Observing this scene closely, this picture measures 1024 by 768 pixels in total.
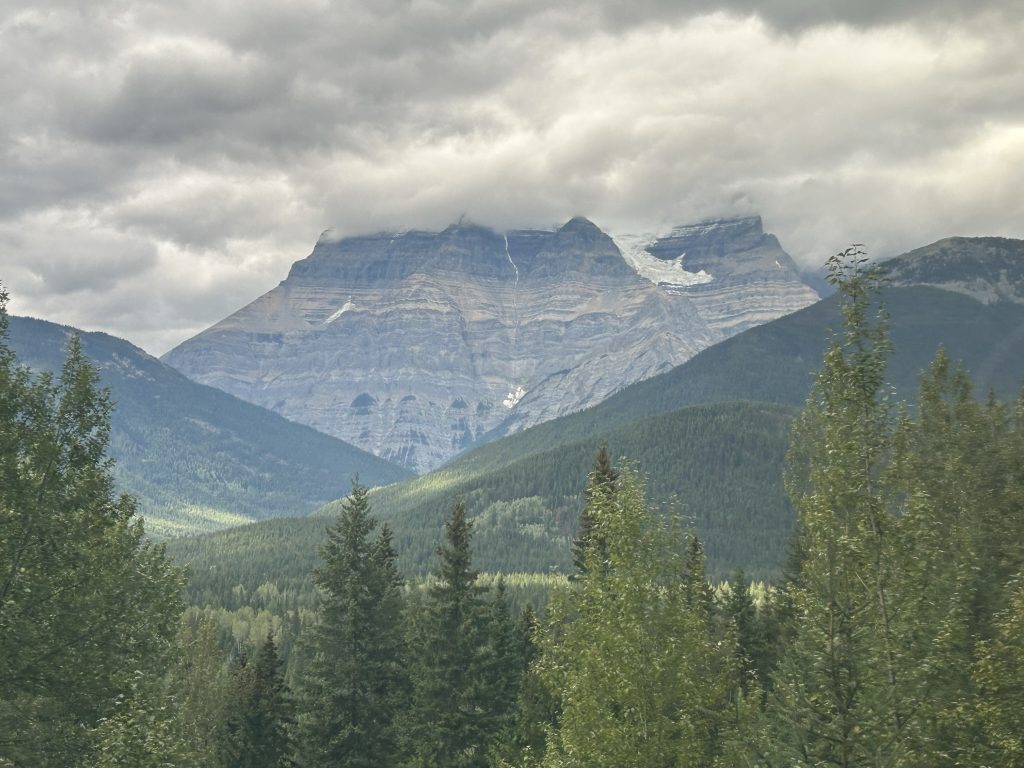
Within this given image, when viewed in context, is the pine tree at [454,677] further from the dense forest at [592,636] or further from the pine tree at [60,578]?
the pine tree at [60,578]

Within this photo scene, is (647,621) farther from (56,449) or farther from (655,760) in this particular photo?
(56,449)

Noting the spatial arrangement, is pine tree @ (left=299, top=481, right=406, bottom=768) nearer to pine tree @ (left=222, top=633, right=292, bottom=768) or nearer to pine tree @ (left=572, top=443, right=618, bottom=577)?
pine tree @ (left=222, top=633, right=292, bottom=768)

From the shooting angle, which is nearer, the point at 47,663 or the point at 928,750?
the point at 928,750

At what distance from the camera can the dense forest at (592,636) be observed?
23766 millimetres

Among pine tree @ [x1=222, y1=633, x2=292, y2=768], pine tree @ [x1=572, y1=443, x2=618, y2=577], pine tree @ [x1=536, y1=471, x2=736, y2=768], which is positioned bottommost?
pine tree @ [x1=222, y1=633, x2=292, y2=768]

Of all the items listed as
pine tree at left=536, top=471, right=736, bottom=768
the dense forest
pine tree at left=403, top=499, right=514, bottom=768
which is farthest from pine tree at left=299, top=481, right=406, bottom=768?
pine tree at left=536, top=471, right=736, bottom=768

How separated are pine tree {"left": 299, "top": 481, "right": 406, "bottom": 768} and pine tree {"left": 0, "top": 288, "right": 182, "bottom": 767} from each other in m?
12.6

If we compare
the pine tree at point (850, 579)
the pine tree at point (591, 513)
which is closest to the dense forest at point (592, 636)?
the pine tree at point (850, 579)

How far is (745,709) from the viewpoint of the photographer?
108 feet

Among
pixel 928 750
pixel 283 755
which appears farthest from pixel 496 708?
pixel 928 750

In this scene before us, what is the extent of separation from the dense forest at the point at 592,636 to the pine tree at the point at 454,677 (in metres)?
0.15

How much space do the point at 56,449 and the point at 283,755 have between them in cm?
2850

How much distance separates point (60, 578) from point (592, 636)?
18468 mm

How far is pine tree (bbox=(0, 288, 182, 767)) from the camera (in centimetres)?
3094
